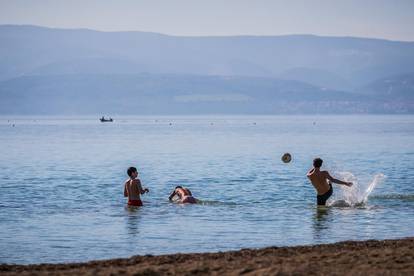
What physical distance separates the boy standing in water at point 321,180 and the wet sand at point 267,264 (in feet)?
28.1

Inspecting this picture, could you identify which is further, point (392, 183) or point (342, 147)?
point (342, 147)

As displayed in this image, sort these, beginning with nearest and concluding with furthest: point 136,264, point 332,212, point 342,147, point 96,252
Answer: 1. point 136,264
2. point 96,252
3. point 332,212
4. point 342,147

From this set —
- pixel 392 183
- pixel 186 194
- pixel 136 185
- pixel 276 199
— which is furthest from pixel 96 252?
pixel 392 183

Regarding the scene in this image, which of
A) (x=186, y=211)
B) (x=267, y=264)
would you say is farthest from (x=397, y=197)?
(x=267, y=264)

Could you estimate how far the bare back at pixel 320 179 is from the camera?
24.4 m

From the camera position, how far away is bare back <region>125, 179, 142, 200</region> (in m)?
24.7

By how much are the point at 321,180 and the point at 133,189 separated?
5.40 meters

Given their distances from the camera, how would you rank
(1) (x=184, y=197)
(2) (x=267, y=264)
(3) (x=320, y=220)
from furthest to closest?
(1) (x=184, y=197), (3) (x=320, y=220), (2) (x=267, y=264)

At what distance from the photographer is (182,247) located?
1784 centimetres

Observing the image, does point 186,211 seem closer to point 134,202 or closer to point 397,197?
point 134,202

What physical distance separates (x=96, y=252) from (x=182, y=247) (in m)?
1.85

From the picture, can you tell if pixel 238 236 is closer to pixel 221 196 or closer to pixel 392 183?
pixel 221 196

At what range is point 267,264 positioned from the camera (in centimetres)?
1341

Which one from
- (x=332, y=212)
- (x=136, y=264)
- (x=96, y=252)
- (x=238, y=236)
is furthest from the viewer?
(x=332, y=212)
